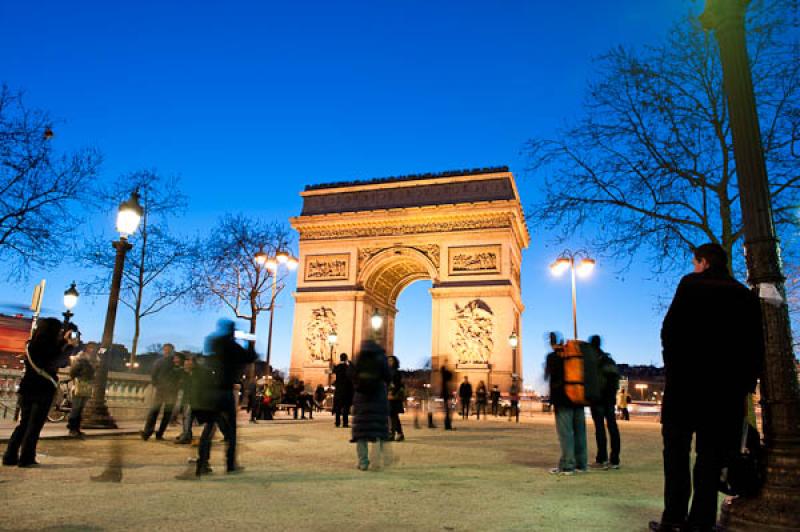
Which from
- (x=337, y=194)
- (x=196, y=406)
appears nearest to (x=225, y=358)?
(x=196, y=406)

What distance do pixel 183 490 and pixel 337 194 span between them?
3395cm

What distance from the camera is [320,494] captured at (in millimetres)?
5496

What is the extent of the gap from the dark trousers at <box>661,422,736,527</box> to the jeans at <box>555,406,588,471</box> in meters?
3.67

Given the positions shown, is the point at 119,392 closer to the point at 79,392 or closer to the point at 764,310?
the point at 79,392

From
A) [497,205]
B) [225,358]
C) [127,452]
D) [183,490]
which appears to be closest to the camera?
[183,490]

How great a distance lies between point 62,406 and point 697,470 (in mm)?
15508

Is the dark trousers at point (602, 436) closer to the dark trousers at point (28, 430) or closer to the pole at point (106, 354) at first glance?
Answer: the dark trousers at point (28, 430)

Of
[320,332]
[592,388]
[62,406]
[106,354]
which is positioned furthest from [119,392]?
[320,332]

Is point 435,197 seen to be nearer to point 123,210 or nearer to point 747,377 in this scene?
point 123,210

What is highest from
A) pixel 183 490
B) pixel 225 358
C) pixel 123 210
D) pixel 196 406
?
pixel 123 210

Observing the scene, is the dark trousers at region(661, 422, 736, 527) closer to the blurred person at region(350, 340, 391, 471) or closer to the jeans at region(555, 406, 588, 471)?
the jeans at region(555, 406, 588, 471)

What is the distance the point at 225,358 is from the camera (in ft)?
21.6

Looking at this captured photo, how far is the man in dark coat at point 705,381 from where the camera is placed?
3.69 m

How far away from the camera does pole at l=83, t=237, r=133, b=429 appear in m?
10.6
